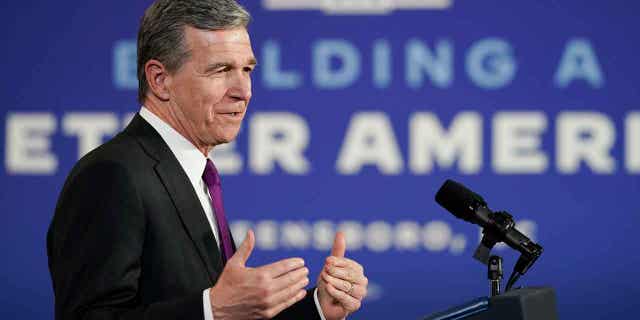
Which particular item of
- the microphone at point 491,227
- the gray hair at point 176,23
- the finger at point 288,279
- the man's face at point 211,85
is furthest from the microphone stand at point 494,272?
the gray hair at point 176,23

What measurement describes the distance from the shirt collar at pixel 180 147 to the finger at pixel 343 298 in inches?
13.6

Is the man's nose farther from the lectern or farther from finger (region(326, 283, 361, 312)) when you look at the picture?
the lectern

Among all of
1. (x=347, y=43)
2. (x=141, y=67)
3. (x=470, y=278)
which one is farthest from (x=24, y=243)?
(x=141, y=67)

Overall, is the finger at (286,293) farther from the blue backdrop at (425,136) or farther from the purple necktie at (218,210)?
the blue backdrop at (425,136)

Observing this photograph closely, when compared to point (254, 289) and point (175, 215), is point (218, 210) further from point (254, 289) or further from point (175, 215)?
point (254, 289)

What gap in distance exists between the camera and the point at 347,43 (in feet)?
13.3

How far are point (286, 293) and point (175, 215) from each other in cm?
29

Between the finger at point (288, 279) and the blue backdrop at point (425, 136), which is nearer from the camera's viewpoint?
the finger at point (288, 279)

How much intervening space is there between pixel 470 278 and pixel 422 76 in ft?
2.88

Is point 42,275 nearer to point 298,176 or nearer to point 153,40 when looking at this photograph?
point 298,176

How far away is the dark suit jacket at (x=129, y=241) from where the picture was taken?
159cm

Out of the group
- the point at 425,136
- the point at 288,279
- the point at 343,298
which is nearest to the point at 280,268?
the point at 288,279

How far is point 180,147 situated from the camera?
1.87 meters

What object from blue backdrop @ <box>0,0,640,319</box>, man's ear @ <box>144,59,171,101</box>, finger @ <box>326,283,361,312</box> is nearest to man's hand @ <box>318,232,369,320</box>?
finger @ <box>326,283,361,312</box>
